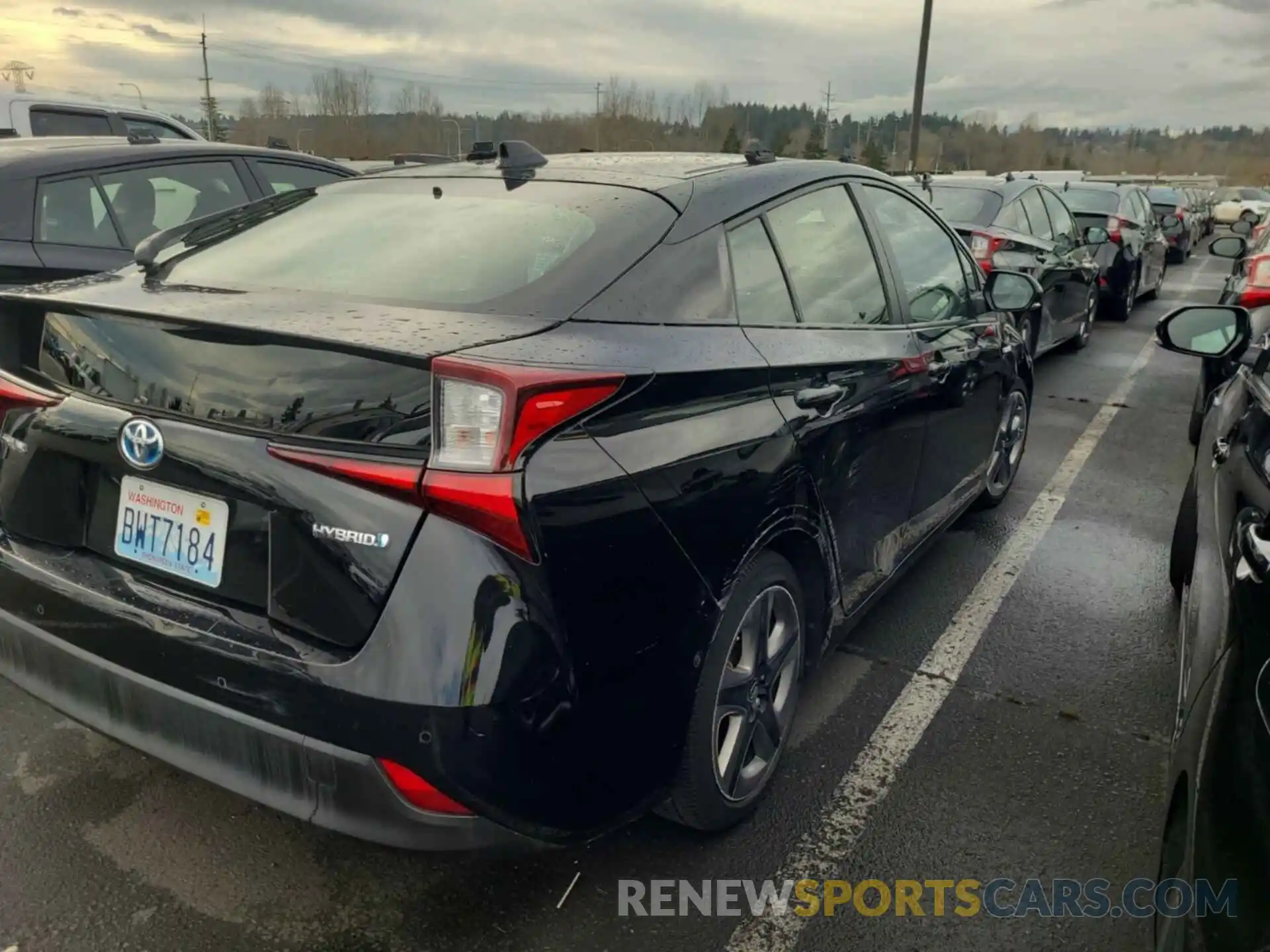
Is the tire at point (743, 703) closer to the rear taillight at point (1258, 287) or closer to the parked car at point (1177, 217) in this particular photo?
the rear taillight at point (1258, 287)

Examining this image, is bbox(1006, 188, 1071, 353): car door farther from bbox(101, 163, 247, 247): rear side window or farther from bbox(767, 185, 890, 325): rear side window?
bbox(101, 163, 247, 247): rear side window

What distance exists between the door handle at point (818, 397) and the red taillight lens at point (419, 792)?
1.32 metres

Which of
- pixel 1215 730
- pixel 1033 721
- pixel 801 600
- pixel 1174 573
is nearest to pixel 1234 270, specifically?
pixel 1174 573

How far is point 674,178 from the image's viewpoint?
8.63 feet

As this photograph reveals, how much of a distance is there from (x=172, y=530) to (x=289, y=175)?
15.8ft

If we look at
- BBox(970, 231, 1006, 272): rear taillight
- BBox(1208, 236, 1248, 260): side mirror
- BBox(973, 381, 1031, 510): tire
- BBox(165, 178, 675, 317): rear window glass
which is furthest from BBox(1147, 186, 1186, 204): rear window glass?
BBox(165, 178, 675, 317): rear window glass

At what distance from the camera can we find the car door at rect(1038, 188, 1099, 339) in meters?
8.41

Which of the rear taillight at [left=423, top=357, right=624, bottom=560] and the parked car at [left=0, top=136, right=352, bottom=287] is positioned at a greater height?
the parked car at [left=0, top=136, right=352, bottom=287]

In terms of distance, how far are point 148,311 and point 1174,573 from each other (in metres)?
3.74

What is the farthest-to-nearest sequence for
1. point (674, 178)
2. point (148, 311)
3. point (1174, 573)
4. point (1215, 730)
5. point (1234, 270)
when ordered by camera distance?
1. point (1234, 270)
2. point (1174, 573)
3. point (674, 178)
4. point (148, 311)
5. point (1215, 730)

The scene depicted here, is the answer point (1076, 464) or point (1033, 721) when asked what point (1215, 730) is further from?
point (1076, 464)

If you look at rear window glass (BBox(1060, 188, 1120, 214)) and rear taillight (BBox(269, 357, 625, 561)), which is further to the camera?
rear window glass (BBox(1060, 188, 1120, 214))

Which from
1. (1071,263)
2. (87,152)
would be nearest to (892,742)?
(87,152)

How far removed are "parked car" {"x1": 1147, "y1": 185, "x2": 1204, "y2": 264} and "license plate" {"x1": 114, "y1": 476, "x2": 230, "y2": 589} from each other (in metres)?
17.3
